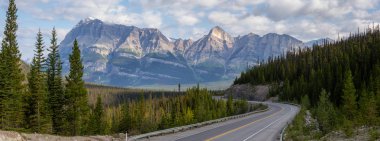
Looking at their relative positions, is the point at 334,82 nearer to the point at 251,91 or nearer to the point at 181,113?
the point at 181,113

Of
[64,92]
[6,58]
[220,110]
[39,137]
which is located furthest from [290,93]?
[39,137]

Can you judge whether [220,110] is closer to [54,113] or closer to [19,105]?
[54,113]

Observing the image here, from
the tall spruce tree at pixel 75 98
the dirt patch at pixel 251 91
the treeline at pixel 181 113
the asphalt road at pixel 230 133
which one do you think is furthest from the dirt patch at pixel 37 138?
the dirt patch at pixel 251 91

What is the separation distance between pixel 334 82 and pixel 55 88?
7394cm

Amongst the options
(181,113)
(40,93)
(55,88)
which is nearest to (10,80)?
(40,93)

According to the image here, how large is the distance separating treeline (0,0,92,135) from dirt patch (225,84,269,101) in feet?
337

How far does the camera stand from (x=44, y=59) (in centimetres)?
6209

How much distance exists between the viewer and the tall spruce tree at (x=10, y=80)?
51403 mm

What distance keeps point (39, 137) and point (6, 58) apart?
41289 millimetres

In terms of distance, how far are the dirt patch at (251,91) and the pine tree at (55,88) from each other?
338ft

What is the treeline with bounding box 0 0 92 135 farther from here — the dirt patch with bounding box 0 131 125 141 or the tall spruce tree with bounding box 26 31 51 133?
the dirt patch with bounding box 0 131 125 141

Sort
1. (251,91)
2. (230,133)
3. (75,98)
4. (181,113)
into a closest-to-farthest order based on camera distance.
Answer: (230,133) → (75,98) → (181,113) → (251,91)

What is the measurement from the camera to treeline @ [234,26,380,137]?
1470 inches

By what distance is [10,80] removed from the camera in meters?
53.8
